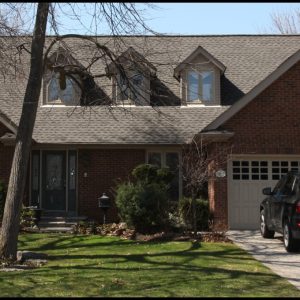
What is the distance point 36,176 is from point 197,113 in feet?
20.4

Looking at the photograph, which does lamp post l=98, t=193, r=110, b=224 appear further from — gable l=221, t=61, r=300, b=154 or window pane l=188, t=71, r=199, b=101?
window pane l=188, t=71, r=199, b=101

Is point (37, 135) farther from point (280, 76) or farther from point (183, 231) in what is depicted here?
point (280, 76)

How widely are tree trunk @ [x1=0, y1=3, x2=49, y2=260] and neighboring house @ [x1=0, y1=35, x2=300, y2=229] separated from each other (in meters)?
5.23

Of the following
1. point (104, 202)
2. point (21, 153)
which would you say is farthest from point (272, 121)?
point (21, 153)

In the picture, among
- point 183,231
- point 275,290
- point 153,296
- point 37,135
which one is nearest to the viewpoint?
point 153,296

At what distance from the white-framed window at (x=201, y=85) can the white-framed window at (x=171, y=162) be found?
7.21 ft

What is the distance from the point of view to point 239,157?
719 inches

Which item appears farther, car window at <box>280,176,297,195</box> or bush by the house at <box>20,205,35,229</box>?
bush by the house at <box>20,205,35,229</box>

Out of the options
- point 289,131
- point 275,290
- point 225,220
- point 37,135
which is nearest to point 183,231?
point 225,220

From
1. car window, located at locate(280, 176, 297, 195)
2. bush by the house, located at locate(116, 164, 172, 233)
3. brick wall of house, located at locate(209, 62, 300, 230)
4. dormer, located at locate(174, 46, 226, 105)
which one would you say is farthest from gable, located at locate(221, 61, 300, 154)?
car window, located at locate(280, 176, 297, 195)

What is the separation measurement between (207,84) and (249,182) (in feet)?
15.2

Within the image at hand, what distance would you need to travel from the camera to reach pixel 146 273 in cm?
1041

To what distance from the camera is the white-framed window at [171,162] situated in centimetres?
2053

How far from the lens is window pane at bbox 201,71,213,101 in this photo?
69.8 feet
